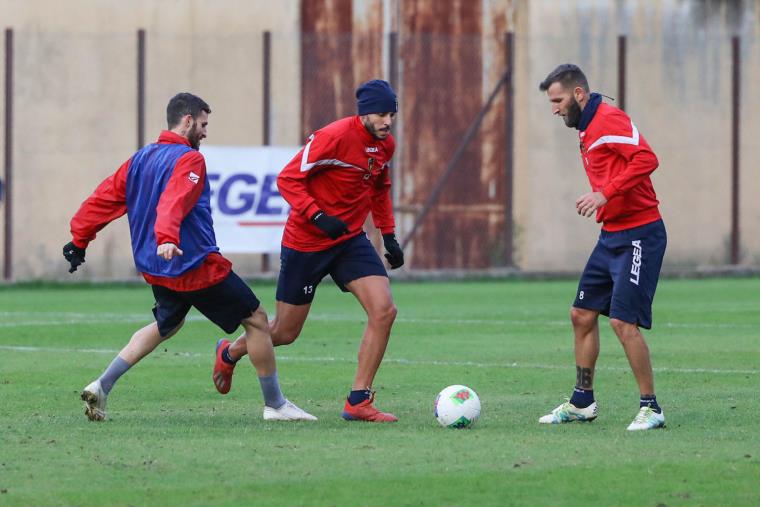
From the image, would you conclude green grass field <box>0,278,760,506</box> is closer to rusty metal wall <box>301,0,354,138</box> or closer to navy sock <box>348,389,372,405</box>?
navy sock <box>348,389,372,405</box>

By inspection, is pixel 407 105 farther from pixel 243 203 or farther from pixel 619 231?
pixel 619 231

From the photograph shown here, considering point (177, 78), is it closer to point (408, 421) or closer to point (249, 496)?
point (408, 421)

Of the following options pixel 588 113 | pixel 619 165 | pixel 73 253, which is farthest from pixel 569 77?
pixel 73 253

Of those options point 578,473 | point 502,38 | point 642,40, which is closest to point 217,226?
point 502,38

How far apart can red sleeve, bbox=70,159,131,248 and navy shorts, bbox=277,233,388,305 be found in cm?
119

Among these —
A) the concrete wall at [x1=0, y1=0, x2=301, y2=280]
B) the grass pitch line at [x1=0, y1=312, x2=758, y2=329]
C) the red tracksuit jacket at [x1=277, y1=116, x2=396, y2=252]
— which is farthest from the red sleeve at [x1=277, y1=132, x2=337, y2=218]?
the concrete wall at [x1=0, y1=0, x2=301, y2=280]

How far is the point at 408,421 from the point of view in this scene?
10.0 metres

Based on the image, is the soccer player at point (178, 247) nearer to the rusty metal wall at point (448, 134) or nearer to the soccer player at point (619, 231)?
the soccer player at point (619, 231)

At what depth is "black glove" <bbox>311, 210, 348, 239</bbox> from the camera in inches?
400

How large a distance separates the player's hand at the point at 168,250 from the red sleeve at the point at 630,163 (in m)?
2.37

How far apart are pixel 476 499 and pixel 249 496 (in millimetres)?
954

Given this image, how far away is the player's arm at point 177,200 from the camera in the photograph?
937cm

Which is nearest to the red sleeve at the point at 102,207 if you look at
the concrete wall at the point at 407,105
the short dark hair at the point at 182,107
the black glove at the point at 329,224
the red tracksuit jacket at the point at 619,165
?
the short dark hair at the point at 182,107

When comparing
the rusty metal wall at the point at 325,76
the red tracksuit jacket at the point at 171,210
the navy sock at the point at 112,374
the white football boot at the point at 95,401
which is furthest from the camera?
the rusty metal wall at the point at 325,76
